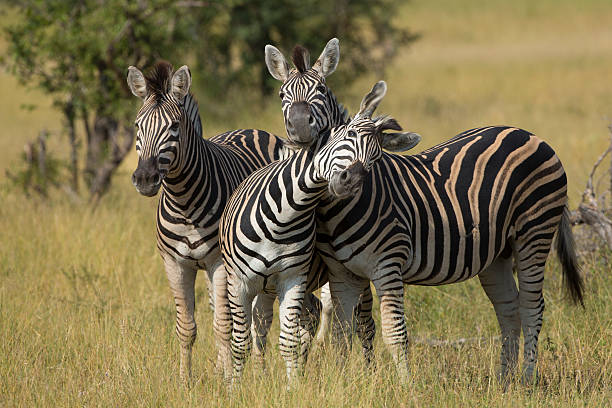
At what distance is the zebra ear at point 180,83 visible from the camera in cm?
478

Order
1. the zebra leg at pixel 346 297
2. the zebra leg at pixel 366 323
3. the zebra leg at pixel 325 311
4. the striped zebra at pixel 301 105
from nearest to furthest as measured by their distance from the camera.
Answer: the striped zebra at pixel 301 105
the zebra leg at pixel 346 297
the zebra leg at pixel 366 323
the zebra leg at pixel 325 311

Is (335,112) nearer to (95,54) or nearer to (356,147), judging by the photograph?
(356,147)

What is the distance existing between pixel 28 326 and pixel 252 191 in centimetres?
246

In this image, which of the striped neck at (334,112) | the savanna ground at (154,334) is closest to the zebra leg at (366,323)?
the savanna ground at (154,334)

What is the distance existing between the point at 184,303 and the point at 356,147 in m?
2.00

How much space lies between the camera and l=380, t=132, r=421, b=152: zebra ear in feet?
13.3

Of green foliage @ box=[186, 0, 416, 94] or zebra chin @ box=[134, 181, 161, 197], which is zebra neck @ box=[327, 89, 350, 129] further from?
green foliage @ box=[186, 0, 416, 94]

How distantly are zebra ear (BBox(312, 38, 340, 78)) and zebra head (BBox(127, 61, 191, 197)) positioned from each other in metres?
0.94

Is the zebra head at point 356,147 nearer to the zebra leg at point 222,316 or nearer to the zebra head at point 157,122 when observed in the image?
the zebra head at point 157,122

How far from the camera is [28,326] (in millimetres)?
5648

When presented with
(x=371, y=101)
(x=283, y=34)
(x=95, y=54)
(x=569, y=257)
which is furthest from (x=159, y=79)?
(x=283, y=34)

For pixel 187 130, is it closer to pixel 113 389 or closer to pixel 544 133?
pixel 113 389

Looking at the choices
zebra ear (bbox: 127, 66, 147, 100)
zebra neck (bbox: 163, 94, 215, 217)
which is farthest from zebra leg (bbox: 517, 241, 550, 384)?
zebra ear (bbox: 127, 66, 147, 100)

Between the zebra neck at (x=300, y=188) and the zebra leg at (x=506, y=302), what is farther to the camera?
the zebra leg at (x=506, y=302)
